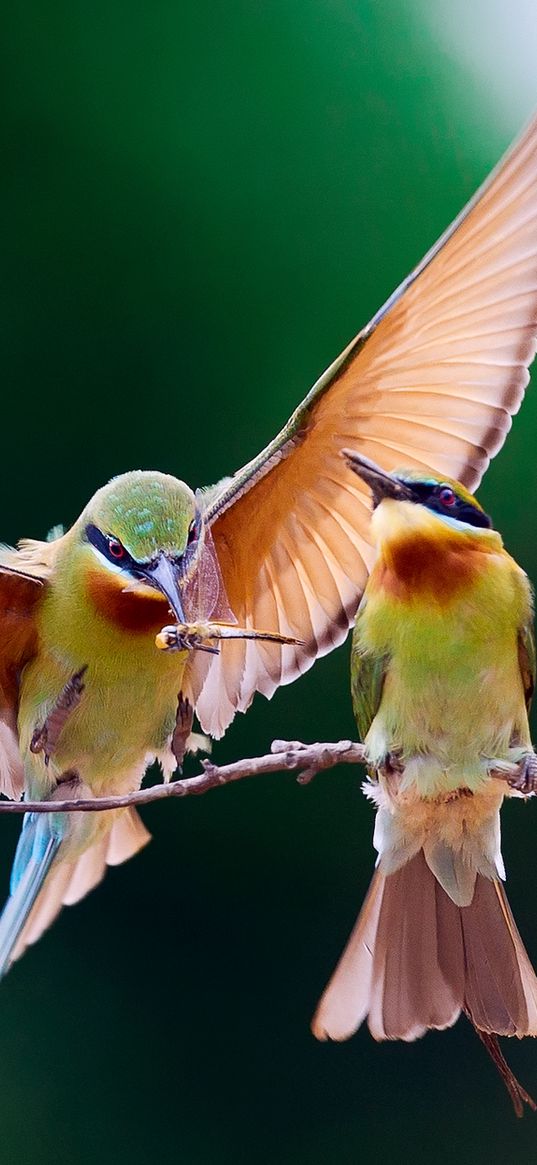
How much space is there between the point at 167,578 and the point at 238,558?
306mm

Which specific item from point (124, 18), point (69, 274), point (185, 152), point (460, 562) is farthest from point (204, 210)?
point (460, 562)

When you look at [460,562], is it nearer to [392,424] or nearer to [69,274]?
[392,424]

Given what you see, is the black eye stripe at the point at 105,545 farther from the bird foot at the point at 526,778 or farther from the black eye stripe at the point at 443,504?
the bird foot at the point at 526,778

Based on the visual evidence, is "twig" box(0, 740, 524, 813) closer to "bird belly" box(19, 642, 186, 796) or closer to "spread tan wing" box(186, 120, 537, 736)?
"spread tan wing" box(186, 120, 537, 736)

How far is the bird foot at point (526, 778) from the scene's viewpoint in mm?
980

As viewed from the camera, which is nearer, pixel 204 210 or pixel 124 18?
pixel 204 210

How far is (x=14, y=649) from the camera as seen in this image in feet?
4.16

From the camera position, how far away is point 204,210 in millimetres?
1854

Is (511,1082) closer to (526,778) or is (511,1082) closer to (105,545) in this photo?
(526,778)

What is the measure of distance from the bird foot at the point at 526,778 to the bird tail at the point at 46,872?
0.36 metres

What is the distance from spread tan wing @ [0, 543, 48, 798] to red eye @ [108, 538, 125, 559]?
203 mm

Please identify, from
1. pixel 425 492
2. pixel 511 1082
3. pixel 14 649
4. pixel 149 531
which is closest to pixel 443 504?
pixel 425 492

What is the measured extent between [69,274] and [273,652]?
2.47ft

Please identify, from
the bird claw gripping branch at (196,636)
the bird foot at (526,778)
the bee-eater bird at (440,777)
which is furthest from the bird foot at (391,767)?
the bird claw gripping branch at (196,636)
